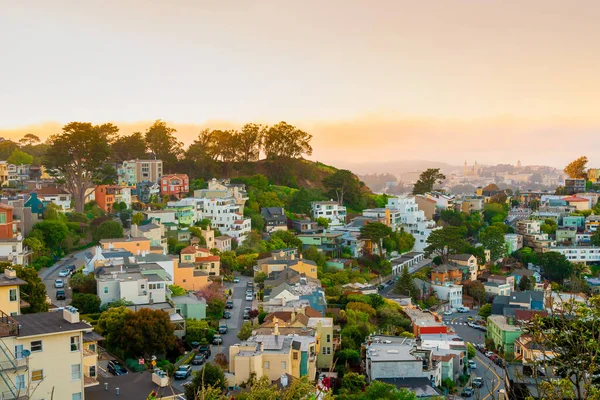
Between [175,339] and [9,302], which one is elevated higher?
[9,302]

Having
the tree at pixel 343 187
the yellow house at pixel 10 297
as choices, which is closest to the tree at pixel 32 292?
the yellow house at pixel 10 297

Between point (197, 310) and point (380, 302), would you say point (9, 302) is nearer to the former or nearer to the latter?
point (197, 310)

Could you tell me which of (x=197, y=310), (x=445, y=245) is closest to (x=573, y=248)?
(x=445, y=245)

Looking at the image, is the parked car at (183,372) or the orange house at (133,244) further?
the orange house at (133,244)

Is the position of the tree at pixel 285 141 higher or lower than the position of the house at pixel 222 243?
higher

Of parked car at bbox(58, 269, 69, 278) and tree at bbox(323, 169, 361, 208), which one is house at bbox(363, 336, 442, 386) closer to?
parked car at bbox(58, 269, 69, 278)

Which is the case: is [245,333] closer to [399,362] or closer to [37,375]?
[399,362]

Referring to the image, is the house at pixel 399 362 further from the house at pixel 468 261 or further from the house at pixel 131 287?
the house at pixel 468 261

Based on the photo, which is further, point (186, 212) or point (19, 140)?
point (19, 140)
